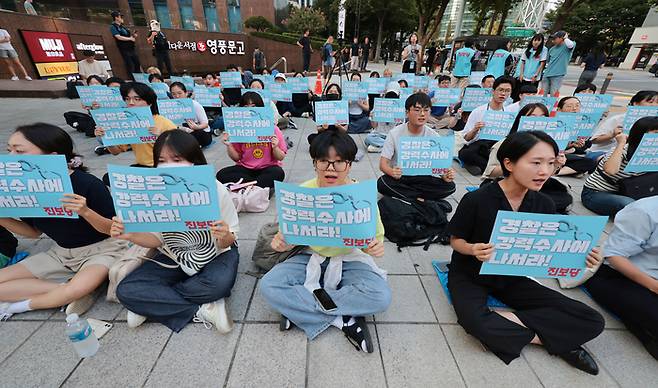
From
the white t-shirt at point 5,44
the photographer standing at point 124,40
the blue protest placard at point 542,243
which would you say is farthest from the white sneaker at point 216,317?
the white t-shirt at point 5,44

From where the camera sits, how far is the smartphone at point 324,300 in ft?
6.83

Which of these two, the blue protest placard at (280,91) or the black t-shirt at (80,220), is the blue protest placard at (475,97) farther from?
the black t-shirt at (80,220)

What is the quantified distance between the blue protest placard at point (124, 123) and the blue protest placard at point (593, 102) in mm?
7528

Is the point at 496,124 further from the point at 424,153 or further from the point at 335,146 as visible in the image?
the point at 335,146

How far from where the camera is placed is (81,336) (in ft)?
5.85

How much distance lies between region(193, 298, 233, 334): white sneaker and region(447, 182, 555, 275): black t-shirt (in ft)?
6.01

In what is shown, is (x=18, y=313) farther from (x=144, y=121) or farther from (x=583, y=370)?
(x=583, y=370)

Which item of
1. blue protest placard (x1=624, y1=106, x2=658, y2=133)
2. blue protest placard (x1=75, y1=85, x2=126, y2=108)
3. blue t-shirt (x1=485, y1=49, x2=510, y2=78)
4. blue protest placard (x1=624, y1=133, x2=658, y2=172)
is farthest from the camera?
blue t-shirt (x1=485, y1=49, x2=510, y2=78)

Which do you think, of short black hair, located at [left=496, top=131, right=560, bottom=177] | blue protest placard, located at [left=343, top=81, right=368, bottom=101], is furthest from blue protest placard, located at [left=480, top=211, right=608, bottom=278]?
blue protest placard, located at [left=343, top=81, right=368, bottom=101]

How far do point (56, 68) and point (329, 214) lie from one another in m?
15.4

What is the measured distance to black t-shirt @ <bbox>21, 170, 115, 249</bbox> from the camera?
A: 2172 millimetres

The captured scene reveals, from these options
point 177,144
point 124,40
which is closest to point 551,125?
point 177,144

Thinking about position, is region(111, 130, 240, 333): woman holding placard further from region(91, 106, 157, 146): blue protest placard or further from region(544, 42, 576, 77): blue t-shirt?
region(544, 42, 576, 77): blue t-shirt

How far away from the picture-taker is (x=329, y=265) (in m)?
2.24
